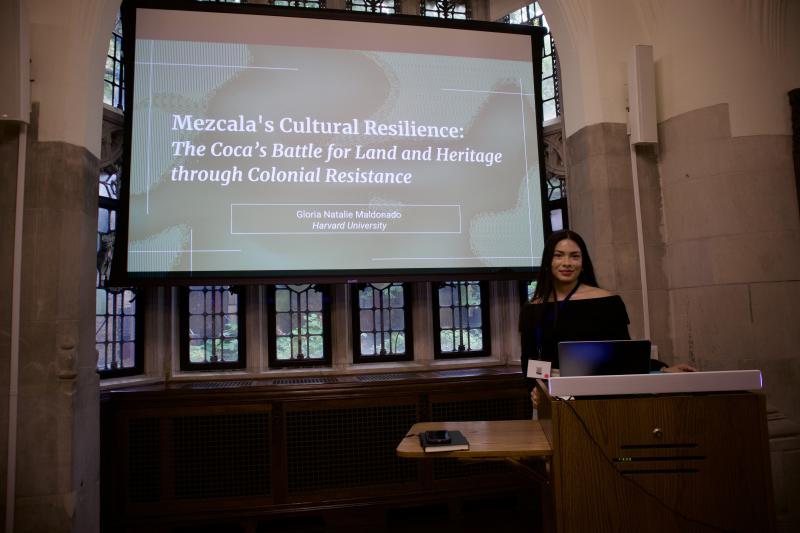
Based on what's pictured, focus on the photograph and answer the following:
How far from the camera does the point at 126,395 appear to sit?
318cm

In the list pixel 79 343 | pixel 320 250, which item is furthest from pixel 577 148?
pixel 79 343

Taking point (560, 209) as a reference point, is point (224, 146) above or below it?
above

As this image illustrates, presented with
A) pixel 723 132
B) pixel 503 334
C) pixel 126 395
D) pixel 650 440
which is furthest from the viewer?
pixel 503 334

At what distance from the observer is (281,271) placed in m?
3.36

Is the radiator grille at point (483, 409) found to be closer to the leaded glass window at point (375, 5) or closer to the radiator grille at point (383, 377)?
the radiator grille at point (383, 377)

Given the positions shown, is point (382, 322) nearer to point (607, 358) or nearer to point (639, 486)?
point (607, 358)

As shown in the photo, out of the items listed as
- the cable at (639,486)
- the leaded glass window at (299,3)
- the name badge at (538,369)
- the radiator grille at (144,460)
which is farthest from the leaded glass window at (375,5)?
the cable at (639,486)

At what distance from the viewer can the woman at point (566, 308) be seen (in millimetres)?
1943

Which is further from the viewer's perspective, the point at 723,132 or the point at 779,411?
the point at 723,132

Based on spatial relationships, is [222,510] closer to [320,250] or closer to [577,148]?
[320,250]

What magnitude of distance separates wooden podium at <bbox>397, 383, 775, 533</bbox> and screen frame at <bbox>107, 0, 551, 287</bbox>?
2172 mm

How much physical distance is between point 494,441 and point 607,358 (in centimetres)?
43

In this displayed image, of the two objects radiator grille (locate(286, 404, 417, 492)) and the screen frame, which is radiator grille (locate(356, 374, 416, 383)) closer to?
radiator grille (locate(286, 404, 417, 492))

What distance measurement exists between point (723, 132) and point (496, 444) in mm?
2346
